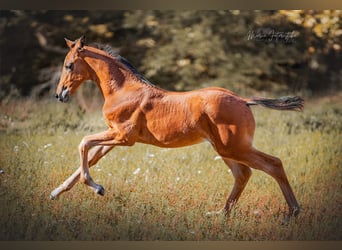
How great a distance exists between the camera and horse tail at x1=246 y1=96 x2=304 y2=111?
4387 millimetres

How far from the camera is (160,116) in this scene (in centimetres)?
441

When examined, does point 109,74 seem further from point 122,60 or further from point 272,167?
point 272,167

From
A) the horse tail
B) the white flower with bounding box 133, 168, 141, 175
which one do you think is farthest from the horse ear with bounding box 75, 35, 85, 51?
the horse tail

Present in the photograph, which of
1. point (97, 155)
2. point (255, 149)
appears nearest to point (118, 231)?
point (97, 155)

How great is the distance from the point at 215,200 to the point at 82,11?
6.03ft

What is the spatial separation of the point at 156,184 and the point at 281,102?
1169mm

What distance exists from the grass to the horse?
15 centimetres

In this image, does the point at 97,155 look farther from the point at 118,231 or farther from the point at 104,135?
the point at 118,231

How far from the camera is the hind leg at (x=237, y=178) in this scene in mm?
4461

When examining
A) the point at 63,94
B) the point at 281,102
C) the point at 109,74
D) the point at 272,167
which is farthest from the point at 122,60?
the point at 272,167

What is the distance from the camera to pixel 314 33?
4.79 metres

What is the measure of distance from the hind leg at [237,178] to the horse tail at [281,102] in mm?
480

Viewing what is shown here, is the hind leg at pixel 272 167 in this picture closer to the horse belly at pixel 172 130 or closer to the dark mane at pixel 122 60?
the horse belly at pixel 172 130

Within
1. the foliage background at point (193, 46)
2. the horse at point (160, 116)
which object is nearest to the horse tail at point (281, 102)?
the horse at point (160, 116)
